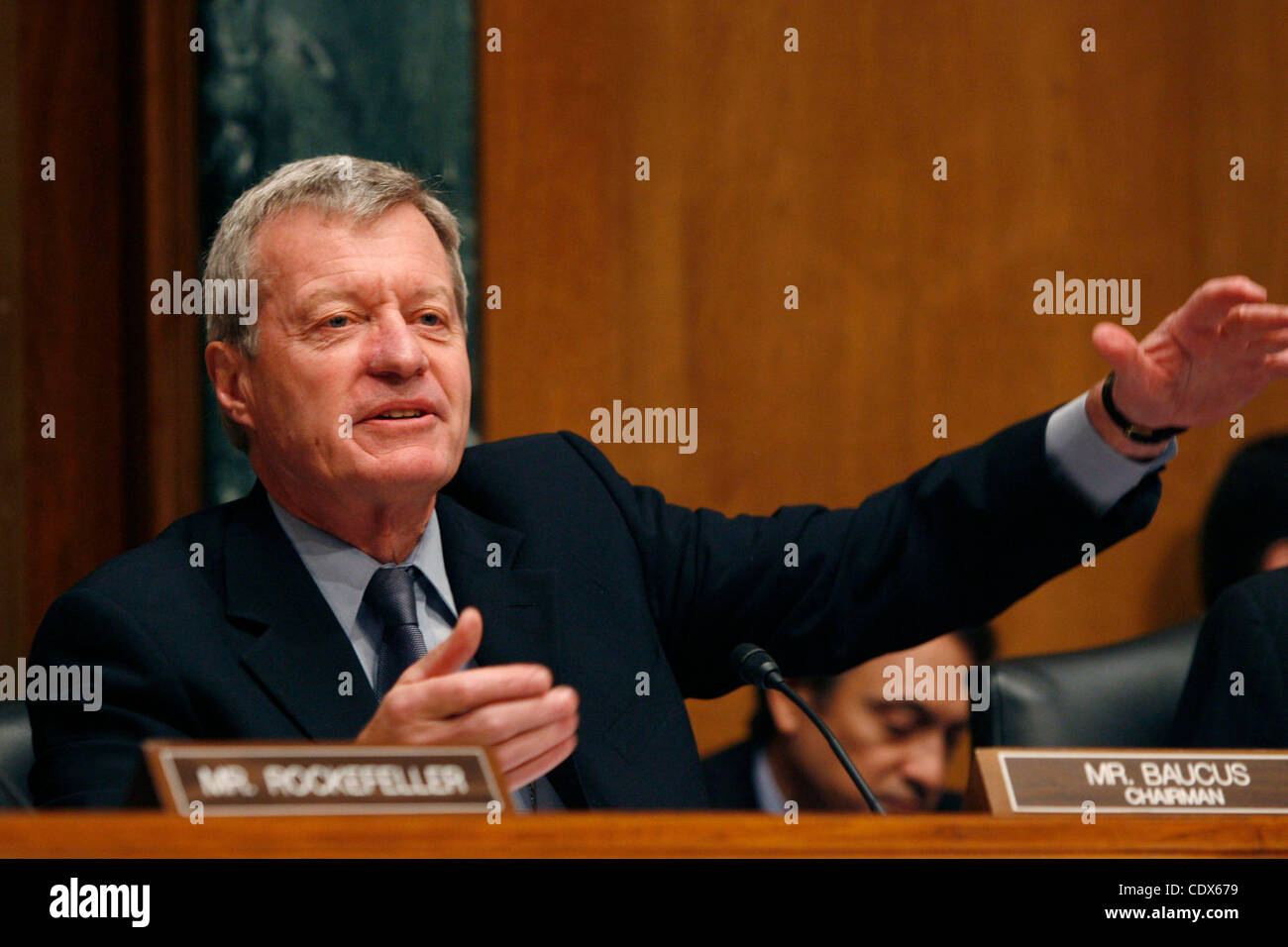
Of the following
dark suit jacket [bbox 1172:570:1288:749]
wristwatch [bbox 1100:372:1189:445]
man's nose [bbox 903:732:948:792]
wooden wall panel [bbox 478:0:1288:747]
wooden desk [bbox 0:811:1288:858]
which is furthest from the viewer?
wooden wall panel [bbox 478:0:1288:747]

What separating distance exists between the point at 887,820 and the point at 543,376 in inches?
74.2

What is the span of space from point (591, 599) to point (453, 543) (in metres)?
0.17

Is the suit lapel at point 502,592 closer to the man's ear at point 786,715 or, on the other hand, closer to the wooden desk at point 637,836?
the wooden desk at point 637,836

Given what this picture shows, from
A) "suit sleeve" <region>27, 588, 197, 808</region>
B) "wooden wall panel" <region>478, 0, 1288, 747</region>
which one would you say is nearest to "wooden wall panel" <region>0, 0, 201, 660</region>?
"wooden wall panel" <region>478, 0, 1288, 747</region>

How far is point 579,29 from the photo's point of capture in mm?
2805

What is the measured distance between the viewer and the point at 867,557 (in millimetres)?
1636

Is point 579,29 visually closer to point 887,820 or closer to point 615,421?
point 615,421

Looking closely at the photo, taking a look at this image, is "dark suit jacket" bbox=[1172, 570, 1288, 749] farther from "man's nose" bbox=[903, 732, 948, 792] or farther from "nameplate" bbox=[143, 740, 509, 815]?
"nameplate" bbox=[143, 740, 509, 815]

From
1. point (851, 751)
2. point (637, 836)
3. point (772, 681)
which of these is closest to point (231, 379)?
point (772, 681)

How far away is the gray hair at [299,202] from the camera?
1592 mm

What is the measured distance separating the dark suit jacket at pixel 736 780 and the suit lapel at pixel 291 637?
1.01 m

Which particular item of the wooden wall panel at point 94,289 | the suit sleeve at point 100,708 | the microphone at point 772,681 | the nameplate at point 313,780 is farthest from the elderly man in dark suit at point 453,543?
the wooden wall panel at point 94,289

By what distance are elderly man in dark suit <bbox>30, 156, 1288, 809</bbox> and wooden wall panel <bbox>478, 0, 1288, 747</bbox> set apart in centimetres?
106

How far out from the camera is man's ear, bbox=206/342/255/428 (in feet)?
5.35
